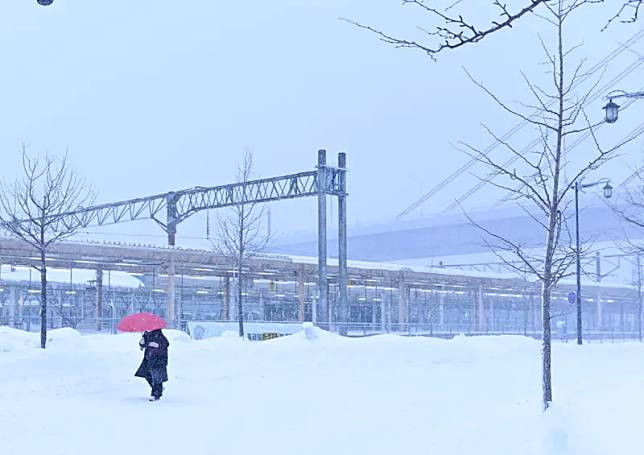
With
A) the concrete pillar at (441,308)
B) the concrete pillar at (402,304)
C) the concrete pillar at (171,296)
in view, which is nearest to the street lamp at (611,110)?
the concrete pillar at (171,296)

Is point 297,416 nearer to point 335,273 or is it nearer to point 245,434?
point 245,434

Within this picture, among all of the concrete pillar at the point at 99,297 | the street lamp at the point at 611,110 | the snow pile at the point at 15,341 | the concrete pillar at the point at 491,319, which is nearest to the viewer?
the street lamp at the point at 611,110

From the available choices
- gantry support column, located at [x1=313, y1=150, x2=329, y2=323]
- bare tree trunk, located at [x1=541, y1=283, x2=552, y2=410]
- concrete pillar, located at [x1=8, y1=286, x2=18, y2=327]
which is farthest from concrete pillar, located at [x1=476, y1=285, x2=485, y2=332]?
bare tree trunk, located at [x1=541, y1=283, x2=552, y2=410]

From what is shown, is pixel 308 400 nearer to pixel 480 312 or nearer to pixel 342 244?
pixel 342 244

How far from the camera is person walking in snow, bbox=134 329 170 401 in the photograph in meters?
15.9

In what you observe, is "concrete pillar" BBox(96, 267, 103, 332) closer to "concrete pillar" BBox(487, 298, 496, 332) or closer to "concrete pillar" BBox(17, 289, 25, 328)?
"concrete pillar" BBox(17, 289, 25, 328)

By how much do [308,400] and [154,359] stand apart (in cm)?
288

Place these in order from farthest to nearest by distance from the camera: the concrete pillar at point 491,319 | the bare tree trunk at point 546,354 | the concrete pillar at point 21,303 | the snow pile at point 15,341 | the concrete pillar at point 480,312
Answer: the concrete pillar at point 491,319 → the concrete pillar at point 480,312 → the concrete pillar at point 21,303 → the snow pile at point 15,341 → the bare tree trunk at point 546,354

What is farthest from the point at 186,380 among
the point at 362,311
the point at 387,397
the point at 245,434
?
the point at 362,311

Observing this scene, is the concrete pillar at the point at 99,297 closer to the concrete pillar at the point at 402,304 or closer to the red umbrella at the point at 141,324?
the concrete pillar at the point at 402,304

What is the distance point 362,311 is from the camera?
2152 inches

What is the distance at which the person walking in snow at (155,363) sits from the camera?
52.1 ft

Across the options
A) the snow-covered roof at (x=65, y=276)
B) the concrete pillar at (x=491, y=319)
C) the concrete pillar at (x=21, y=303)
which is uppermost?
the snow-covered roof at (x=65, y=276)

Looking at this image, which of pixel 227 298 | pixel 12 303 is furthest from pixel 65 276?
pixel 227 298
